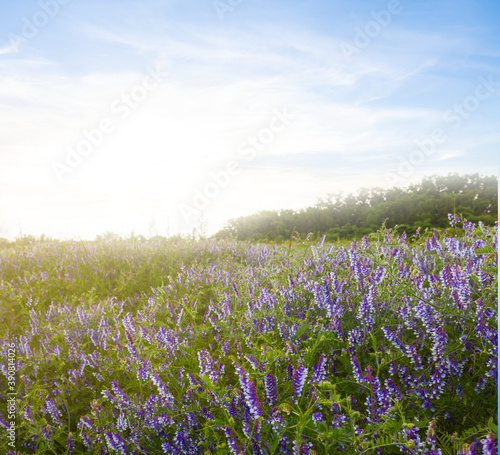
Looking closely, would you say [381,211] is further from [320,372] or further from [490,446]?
[490,446]

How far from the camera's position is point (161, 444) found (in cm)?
250

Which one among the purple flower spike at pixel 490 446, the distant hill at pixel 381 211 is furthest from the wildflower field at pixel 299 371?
the distant hill at pixel 381 211

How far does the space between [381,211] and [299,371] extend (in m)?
13.4

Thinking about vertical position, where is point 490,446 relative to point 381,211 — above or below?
below

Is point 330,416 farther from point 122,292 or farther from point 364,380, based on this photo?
point 122,292

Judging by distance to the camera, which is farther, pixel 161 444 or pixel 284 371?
pixel 284 371

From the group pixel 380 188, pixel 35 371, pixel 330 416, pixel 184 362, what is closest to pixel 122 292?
pixel 35 371

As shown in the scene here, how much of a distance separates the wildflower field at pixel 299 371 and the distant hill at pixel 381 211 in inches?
366

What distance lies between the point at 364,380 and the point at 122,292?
174 inches

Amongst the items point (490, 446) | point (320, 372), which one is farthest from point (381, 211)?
point (490, 446)

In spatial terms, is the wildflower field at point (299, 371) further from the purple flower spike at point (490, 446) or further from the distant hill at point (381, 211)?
the distant hill at point (381, 211)

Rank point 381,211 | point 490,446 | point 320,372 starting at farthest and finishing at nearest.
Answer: point 381,211
point 320,372
point 490,446

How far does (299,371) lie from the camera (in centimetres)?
215

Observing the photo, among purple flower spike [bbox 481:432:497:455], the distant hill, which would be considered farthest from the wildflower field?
the distant hill
